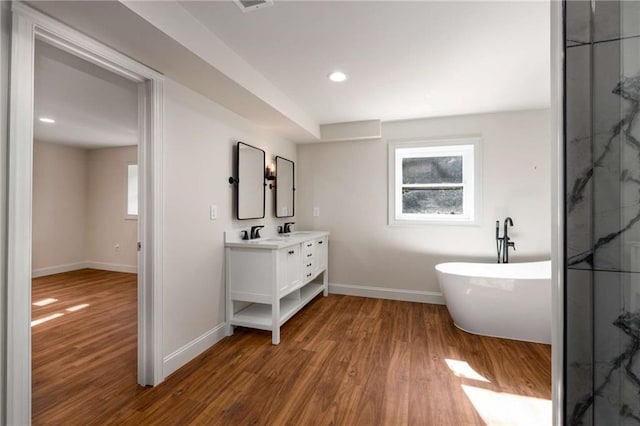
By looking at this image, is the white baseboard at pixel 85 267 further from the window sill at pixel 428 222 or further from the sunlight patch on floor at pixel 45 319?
the window sill at pixel 428 222

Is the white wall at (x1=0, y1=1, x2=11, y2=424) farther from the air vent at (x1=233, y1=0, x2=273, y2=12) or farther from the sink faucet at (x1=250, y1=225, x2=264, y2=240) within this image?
the sink faucet at (x1=250, y1=225, x2=264, y2=240)

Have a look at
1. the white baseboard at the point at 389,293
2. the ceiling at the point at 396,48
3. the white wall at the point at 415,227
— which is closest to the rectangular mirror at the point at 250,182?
the ceiling at the point at 396,48

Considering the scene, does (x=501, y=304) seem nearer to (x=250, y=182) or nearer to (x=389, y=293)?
(x=389, y=293)

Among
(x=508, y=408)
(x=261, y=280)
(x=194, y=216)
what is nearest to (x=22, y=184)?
(x=194, y=216)

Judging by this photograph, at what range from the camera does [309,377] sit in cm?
204

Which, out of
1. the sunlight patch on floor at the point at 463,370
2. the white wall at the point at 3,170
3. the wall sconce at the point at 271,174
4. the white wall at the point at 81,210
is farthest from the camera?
the white wall at the point at 81,210

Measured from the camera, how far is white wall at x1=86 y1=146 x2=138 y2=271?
527 cm

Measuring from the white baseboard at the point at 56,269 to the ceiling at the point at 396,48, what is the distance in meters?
5.26

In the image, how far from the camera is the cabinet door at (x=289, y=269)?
2682mm

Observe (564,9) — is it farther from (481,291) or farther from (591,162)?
(481,291)

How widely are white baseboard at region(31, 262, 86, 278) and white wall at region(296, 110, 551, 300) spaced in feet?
14.9

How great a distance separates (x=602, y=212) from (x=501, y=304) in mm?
2266

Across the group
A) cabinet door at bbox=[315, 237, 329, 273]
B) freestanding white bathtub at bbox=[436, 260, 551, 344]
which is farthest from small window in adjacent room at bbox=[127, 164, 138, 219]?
freestanding white bathtub at bbox=[436, 260, 551, 344]

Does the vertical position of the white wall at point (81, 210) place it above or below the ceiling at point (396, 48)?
below
